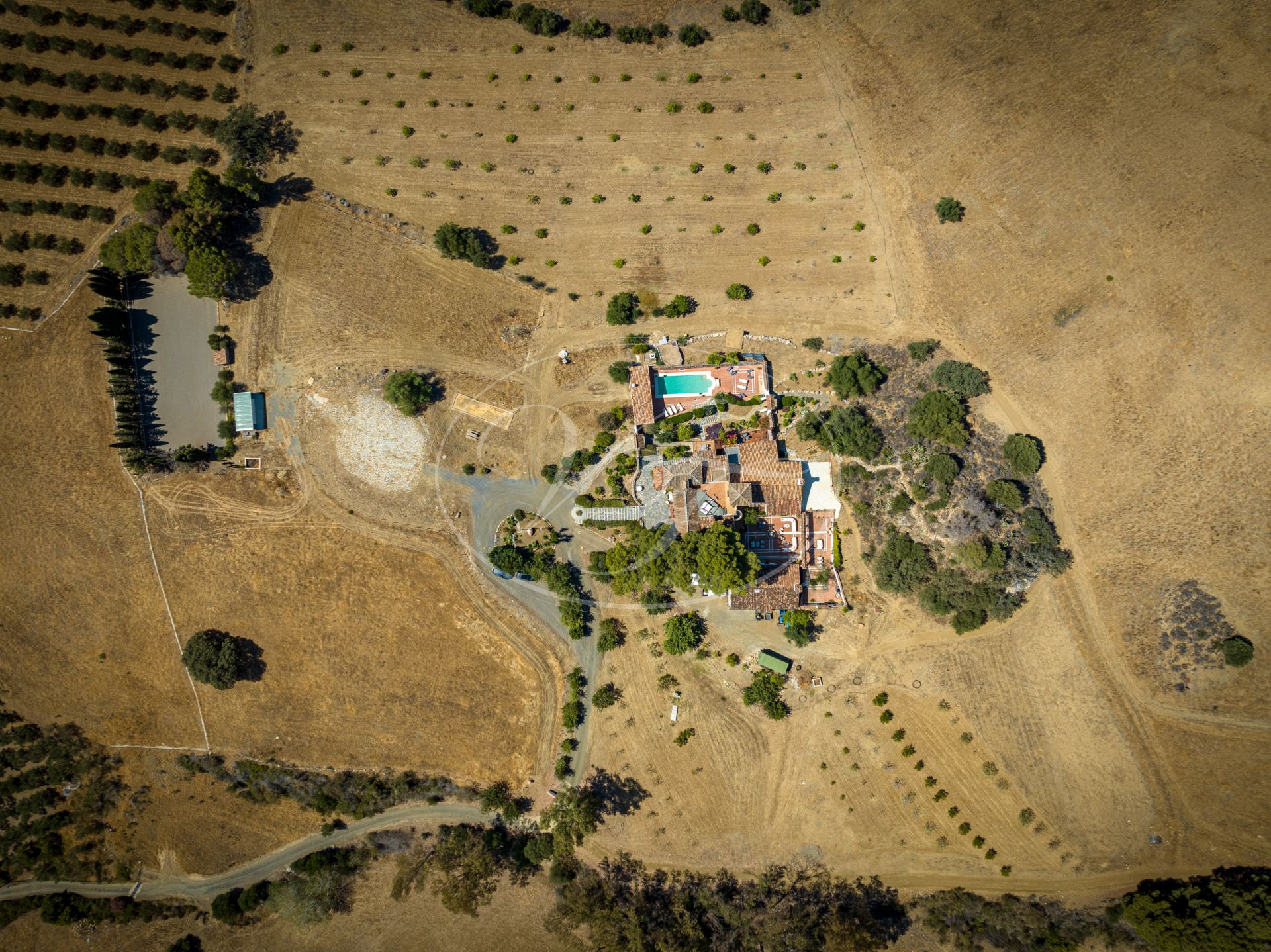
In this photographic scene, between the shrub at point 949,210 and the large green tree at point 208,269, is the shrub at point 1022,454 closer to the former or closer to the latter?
the shrub at point 949,210

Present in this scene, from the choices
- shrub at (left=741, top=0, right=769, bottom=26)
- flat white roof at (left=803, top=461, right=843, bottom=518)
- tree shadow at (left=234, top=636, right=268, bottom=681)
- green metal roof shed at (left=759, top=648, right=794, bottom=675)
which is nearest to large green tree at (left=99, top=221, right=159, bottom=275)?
tree shadow at (left=234, top=636, right=268, bottom=681)

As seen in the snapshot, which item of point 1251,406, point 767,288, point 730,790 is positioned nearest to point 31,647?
point 730,790

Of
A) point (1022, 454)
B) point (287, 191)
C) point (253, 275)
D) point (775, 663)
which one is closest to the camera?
point (1022, 454)

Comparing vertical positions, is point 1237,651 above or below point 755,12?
below

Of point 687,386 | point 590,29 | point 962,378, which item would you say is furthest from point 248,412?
point 962,378

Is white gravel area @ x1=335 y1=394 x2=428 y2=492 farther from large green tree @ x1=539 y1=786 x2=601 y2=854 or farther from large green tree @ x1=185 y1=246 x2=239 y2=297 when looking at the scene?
large green tree @ x1=539 y1=786 x2=601 y2=854

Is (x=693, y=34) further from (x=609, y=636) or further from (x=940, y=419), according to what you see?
(x=609, y=636)
